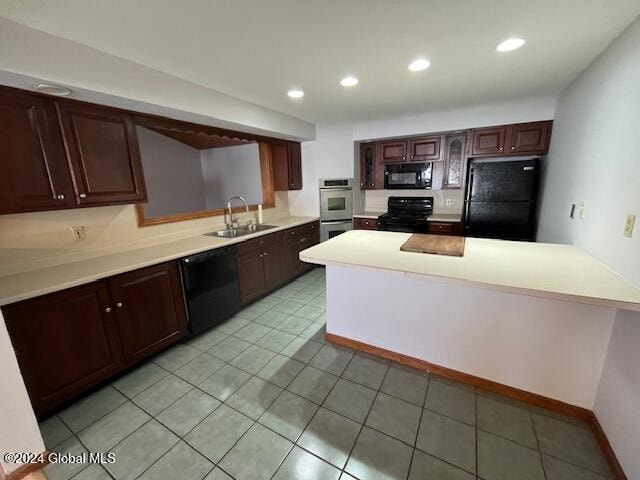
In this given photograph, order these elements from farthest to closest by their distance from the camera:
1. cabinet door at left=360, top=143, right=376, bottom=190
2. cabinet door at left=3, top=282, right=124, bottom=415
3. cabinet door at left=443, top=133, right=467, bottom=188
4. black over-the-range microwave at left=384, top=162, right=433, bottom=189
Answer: cabinet door at left=360, top=143, right=376, bottom=190 → black over-the-range microwave at left=384, top=162, right=433, bottom=189 → cabinet door at left=443, top=133, right=467, bottom=188 → cabinet door at left=3, top=282, right=124, bottom=415

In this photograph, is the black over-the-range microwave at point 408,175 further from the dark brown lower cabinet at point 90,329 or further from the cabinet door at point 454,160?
the dark brown lower cabinet at point 90,329

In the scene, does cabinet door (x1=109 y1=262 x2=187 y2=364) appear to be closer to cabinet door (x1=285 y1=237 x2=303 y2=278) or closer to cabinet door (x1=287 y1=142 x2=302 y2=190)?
cabinet door (x1=285 y1=237 x2=303 y2=278)

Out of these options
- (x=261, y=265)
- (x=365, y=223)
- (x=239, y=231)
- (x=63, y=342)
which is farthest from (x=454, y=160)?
(x=63, y=342)

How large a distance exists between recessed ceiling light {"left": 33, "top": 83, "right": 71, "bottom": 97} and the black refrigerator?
3.86 meters

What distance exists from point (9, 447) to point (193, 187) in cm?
472

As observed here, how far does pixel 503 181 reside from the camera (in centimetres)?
312

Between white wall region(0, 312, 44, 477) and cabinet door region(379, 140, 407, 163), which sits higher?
cabinet door region(379, 140, 407, 163)

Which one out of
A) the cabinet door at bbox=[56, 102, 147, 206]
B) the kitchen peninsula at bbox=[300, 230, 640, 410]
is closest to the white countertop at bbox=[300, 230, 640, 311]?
the kitchen peninsula at bbox=[300, 230, 640, 410]

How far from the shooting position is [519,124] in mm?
3139

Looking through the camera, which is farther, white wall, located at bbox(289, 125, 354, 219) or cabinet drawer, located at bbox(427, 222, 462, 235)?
white wall, located at bbox(289, 125, 354, 219)

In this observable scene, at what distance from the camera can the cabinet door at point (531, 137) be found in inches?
120

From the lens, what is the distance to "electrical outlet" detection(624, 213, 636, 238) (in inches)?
54.0

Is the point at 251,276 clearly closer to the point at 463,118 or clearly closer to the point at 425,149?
the point at 425,149

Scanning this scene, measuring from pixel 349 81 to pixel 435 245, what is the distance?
5.21 feet
